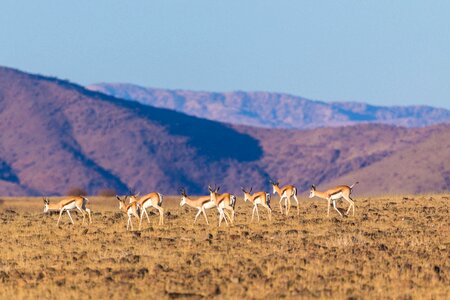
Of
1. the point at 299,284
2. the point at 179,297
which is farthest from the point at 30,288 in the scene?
the point at 299,284

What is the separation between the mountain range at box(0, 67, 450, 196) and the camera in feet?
516

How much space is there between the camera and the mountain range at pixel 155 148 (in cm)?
15712

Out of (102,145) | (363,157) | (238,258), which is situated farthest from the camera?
(102,145)

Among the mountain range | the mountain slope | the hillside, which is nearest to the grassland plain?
the hillside

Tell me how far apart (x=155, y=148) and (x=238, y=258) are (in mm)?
149260

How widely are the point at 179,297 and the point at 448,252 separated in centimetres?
772

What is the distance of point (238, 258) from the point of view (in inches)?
899

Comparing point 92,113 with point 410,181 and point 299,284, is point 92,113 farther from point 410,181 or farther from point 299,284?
point 299,284

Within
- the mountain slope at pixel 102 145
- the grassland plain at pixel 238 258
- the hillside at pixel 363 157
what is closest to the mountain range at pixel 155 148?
the mountain slope at pixel 102 145

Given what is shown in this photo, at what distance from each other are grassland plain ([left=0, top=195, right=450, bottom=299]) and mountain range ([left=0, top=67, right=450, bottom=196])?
10926 cm

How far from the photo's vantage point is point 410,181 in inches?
4961

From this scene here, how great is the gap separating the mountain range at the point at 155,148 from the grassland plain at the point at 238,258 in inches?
4302

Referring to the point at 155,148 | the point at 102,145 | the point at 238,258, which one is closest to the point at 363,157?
the point at 155,148

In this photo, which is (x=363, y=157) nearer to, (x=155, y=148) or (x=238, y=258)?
(x=155, y=148)
